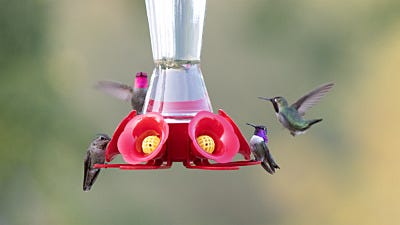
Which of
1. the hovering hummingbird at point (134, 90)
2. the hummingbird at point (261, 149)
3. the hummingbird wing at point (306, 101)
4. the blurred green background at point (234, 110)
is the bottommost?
the hummingbird at point (261, 149)

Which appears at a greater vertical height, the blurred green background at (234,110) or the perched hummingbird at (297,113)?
the blurred green background at (234,110)

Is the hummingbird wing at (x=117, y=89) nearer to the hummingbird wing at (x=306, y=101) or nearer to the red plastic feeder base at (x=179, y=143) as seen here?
the red plastic feeder base at (x=179, y=143)

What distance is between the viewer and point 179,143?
179 cm

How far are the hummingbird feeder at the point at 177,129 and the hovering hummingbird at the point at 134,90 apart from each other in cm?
17

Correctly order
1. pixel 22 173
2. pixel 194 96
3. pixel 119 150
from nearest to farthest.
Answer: pixel 119 150
pixel 194 96
pixel 22 173

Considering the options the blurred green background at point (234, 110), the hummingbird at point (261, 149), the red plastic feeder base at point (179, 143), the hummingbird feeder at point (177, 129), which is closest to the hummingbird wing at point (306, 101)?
the hummingbird at point (261, 149)

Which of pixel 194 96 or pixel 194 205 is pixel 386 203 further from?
pixel 194 96

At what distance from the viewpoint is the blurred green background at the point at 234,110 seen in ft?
15.0

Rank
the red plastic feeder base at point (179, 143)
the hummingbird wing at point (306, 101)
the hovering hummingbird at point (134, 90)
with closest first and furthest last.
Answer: the red plastic feeder base at point (179, 143)
the hovering hummingbird at point (134, 90)
the hummingbird wing at point (306, 101)

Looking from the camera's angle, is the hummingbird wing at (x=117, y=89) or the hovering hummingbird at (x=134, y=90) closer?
the hovering hummingbird at (x=134, y=90)

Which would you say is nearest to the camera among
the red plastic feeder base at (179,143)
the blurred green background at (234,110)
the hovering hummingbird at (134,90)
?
the red plastic feeder base at (179,143)

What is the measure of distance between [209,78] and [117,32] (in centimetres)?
74

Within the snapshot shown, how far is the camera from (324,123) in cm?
461

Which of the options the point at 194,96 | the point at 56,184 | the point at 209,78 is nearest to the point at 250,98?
the point at 209,78
